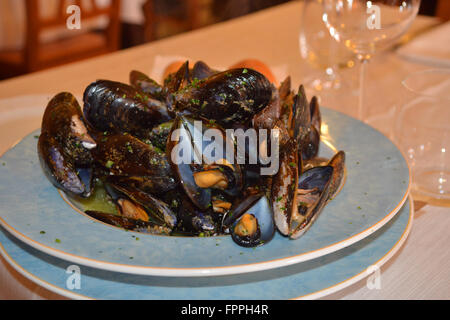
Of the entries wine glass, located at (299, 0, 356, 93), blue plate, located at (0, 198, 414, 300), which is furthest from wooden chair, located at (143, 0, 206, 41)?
blue plate, located at (0, 198, 414, 300)

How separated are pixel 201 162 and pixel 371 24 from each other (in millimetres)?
667

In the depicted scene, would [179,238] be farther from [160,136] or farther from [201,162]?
[160,136]

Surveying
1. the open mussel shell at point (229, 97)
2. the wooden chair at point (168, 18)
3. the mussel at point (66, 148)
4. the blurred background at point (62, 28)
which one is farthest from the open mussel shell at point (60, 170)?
the wooden chair at point (168, 18)

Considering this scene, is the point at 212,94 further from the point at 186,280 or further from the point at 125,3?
the point at 125,3

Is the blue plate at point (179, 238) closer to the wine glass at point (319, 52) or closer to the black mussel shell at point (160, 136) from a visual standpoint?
the black mussel shell at point (160, 136)

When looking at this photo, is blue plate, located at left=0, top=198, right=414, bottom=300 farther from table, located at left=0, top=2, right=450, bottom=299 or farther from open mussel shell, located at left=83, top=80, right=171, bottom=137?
open mussel shell, located at left=83, top=80, right=171, bottom=137

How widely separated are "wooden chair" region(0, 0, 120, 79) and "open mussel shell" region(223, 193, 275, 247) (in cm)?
224

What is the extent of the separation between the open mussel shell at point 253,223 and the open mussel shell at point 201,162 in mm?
70

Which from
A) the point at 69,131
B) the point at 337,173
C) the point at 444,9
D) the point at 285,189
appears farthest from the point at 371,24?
the point at 444,9

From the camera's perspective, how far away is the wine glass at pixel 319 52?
5.24 feet

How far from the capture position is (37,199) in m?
0.88
